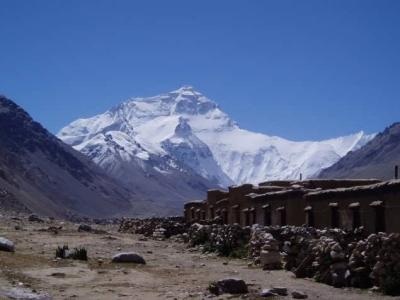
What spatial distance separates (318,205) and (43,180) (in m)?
142

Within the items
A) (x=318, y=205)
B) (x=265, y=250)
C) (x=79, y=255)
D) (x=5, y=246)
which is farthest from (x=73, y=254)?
(x=318, y=205)

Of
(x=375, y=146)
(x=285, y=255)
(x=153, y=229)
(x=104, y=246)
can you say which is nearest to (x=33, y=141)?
(x=375, y=146)

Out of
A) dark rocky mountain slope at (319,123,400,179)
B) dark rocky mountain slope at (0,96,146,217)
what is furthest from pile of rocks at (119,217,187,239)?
dark rocky mountain slope at (319,123,400,179)

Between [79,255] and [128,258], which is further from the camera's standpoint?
[79,255]

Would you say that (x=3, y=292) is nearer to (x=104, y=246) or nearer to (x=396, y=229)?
(x=396, y=229)

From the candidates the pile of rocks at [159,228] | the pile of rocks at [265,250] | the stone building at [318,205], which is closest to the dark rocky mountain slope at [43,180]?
the pile of rocks at [159,228]

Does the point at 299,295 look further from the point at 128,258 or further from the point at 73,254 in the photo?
the point at 73,254

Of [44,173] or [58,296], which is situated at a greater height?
[44,173]

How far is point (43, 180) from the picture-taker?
6447 inches

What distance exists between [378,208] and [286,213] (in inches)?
351

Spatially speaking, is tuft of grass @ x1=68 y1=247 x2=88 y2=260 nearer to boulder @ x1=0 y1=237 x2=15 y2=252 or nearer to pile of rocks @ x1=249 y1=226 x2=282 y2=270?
boulder @ x1=0 y1=237 x2=15 y2=252

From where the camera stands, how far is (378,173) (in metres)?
143

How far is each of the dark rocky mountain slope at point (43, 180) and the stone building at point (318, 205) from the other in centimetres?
7576

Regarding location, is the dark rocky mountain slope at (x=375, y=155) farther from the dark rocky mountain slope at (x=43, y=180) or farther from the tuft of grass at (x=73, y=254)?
the tuft of grass at (x=73, y=254)
